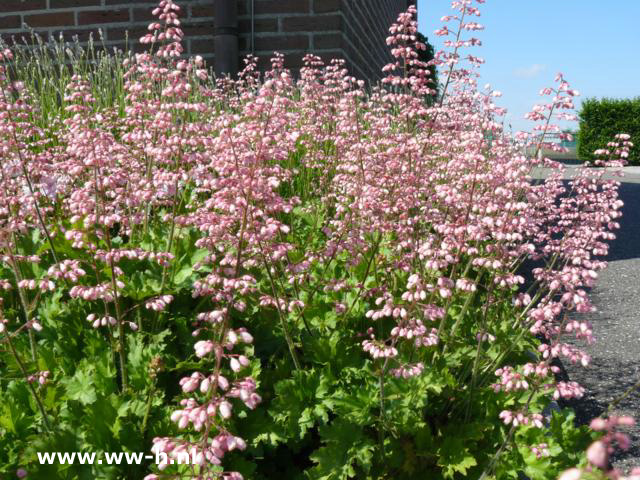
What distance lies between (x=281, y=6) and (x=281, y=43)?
0.45 m

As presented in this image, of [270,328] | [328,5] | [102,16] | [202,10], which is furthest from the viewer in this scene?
[102,16]

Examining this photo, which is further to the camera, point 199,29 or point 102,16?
point 102,16

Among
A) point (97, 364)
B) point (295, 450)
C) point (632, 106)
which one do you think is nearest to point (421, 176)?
point (295, 450)

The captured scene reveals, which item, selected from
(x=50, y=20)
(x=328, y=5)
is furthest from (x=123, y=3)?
(x=328, y=5)

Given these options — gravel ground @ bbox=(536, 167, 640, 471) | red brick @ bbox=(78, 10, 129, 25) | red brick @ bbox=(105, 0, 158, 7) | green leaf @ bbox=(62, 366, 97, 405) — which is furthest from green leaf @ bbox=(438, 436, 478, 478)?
red brick @ bbox=(78, 10, 129, 25)

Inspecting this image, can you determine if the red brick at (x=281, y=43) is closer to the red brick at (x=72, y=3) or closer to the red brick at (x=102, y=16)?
the red brick at (x=102, y=16)

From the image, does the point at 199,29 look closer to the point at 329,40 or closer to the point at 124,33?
the point at 124,33

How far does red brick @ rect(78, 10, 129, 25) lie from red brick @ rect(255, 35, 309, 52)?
198 centimetres

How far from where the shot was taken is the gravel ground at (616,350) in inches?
137

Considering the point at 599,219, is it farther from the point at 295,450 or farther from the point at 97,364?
the point at 97,364

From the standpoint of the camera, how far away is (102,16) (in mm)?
8273

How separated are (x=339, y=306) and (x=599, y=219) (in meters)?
1.42

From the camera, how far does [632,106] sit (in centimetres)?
2647

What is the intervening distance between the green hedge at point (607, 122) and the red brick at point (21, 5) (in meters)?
23.5
